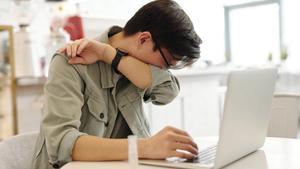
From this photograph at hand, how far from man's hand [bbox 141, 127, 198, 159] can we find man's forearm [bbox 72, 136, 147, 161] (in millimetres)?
13

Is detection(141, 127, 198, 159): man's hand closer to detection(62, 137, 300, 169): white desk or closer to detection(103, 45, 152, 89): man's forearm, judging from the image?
detection(62, 137, 300, 169): white desk

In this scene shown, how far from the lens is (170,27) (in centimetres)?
104

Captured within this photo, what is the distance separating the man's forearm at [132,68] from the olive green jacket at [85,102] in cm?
3

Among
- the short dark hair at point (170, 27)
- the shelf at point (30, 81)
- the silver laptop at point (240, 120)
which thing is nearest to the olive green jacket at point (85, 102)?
the short dark hair at point (170, 27)

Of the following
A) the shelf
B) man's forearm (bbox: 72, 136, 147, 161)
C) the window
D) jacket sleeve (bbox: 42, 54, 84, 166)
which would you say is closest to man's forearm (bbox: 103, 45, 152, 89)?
jacket sleeve (bbox: 42, 54, 84, 166)

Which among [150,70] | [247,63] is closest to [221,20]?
[247,63]

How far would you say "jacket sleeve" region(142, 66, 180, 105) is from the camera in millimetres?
1174

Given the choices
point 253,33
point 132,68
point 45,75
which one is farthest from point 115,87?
point 253,33

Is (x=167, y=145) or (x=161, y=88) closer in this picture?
(x=167, y=145)

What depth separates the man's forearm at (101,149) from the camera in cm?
92

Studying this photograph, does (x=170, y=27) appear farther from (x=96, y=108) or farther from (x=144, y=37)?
(x=96, y=108)

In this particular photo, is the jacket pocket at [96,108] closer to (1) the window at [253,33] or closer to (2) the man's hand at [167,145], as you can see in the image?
(2) the man's hand at [167,145]

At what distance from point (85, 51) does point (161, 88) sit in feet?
0.95

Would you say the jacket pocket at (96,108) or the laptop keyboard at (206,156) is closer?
the laptop keyboard at (206,156)
